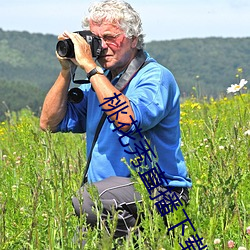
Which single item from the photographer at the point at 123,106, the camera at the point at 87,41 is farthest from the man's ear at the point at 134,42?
the camera at the point at 87,41

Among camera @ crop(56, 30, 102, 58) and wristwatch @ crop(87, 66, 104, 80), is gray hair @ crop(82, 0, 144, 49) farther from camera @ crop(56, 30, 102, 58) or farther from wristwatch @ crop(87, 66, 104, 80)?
wristwatch @ crop(87, 66, 104, 80)

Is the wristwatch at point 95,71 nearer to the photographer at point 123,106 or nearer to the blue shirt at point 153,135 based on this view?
the photographer at point 123,106

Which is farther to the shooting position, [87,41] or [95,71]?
[87,41]

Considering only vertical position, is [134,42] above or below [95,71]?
above

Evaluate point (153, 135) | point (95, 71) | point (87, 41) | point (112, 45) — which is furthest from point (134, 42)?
point (153, 135)

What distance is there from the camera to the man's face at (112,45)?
353cm

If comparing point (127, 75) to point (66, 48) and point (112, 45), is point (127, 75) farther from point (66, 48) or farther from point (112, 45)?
point (66, 48)

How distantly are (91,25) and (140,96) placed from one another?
1.87 feet

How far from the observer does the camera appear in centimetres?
342

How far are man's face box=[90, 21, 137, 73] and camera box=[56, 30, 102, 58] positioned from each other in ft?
0.19

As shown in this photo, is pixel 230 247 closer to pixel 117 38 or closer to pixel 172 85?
pixel 172 85

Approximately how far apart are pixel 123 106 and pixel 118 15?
0.63m

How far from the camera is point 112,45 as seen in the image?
11.6 ft

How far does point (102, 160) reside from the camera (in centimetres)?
349
